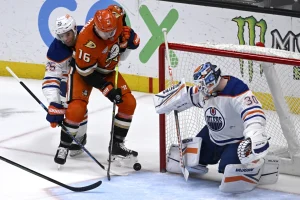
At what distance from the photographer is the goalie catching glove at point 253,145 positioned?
3.72 metres

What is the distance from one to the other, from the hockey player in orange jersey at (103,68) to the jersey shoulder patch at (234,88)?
24.8 inches

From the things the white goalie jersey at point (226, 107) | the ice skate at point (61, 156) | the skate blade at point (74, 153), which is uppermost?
the white goalie jersey at point (226, 107)

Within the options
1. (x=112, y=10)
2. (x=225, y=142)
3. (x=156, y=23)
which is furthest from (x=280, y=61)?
(x=156, y=23)

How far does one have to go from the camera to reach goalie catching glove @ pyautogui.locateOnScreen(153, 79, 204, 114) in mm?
4168

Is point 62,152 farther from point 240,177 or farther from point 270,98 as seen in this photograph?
point 270,98

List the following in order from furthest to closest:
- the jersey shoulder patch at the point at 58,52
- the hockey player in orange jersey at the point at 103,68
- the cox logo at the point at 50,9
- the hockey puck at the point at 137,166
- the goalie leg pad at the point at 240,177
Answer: the cox logo at the point at 50,9 < the jersey shoulder patch at the point at 58,52 < the hockey puck at the point at 137,166 < the hockey player in orange jersey at the point at 103,68 < the goalie leg pad at the point at 240,177

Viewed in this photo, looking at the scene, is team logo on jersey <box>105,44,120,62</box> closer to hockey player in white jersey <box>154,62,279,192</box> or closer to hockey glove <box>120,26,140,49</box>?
hockey glove <box>120,26,140,49</box>

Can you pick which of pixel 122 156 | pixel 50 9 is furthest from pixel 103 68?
pixel 50 9

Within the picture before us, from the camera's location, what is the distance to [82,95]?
4438mm

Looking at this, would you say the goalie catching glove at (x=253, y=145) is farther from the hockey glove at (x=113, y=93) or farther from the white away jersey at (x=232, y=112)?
the hockey glove at (x=113, y=93)

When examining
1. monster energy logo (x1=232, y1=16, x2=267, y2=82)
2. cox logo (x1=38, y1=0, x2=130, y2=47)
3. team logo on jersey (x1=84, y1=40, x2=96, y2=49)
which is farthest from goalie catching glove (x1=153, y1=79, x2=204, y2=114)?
cox logo (x1=38, y1=0, x2=130, y2=47)

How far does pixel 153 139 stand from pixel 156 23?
1.38 m

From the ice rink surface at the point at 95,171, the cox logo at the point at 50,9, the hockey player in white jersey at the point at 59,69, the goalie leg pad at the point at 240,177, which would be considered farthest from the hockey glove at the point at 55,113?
the cox logo at the point at 50,9

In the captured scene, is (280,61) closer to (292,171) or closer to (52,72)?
(292,171)
